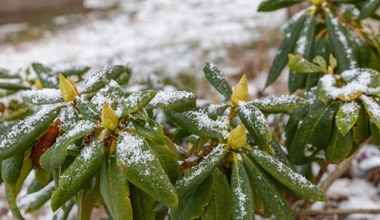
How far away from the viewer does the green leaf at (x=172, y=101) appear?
95cm

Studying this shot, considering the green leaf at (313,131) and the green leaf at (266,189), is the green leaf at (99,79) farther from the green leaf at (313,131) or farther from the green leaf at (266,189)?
the green leaf at (313,131)

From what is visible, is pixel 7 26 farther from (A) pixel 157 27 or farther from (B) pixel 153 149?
(B) pixel 153 149

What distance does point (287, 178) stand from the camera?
3.03 feet

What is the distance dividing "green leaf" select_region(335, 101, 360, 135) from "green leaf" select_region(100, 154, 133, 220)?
47 centimetres

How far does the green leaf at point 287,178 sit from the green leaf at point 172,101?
6.6 inches

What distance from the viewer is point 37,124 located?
0.94m

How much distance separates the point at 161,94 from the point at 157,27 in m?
5.35

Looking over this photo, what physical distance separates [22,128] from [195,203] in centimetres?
35

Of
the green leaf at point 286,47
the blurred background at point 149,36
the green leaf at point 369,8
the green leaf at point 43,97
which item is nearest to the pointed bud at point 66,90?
the green leaf at point 43,97

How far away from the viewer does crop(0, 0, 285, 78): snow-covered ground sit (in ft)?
16.0

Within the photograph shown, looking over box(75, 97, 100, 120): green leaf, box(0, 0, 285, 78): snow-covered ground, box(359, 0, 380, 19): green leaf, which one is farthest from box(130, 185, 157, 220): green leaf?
box(0, 0, 285, 78): snow-covered ground

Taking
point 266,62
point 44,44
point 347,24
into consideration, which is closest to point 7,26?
point 44,44

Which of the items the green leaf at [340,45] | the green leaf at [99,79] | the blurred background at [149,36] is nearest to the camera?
the green leaf at [99,79]

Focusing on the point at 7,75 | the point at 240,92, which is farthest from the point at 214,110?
the point at 7,75
